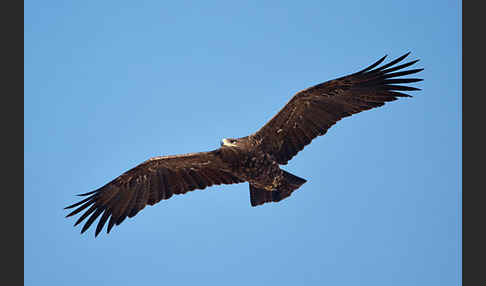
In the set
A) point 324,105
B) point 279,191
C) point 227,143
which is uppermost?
point 324,105

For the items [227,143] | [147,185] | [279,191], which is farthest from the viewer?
[147,185]

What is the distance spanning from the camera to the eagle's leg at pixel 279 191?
40.2ft

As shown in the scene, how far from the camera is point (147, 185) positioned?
514 inches

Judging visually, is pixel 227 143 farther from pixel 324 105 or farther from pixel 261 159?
pixel 324 105

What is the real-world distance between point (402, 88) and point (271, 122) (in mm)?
2541

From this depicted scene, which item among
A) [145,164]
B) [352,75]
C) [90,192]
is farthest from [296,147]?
[90,192]

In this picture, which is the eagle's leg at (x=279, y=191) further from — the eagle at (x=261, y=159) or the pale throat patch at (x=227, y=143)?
the pale throat patch at (x=227, y=143)

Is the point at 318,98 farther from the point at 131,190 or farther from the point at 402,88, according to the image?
the point at 131,190

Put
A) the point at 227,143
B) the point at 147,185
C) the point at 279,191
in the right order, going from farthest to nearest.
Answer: the point at 147,185 < the point at 279,191 < the point at 227,143

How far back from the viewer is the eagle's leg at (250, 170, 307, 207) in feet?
40.2

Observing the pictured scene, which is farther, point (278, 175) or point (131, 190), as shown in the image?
point (131, 190)

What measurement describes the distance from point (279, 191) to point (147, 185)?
2696 millimetres

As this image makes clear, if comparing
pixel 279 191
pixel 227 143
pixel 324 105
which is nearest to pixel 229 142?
pixel 227 143

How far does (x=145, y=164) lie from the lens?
12.9 m
